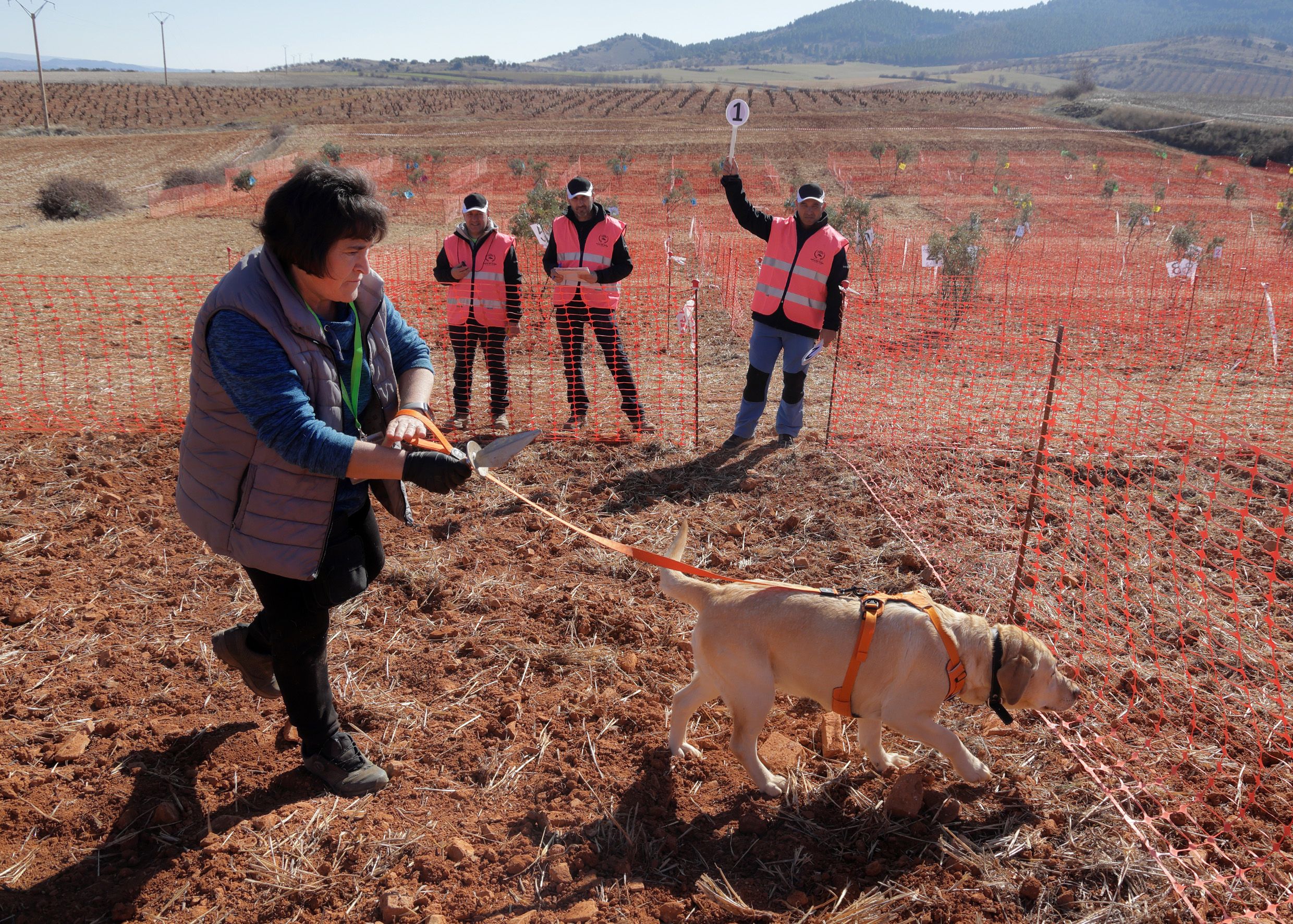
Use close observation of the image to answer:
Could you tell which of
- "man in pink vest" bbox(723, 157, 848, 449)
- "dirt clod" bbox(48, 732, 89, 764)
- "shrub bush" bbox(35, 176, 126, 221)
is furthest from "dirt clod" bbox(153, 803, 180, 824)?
"shrub bush" bbox(35, 176, 126, 221)

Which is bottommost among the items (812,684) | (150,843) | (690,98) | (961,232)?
(150,843)

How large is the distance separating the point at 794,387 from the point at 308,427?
5.09 m

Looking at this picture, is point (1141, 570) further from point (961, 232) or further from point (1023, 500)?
point (961, 232)

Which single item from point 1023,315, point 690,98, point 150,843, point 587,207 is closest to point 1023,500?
point 587,207

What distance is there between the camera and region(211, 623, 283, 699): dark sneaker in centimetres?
313

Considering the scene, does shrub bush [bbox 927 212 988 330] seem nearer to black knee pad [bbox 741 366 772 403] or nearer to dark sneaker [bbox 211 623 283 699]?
black knee pad [bbox 741 366 772 403]

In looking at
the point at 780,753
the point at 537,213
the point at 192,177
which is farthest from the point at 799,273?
the point at 192,177

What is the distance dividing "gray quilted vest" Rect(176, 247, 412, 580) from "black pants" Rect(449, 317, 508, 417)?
4.84 metres

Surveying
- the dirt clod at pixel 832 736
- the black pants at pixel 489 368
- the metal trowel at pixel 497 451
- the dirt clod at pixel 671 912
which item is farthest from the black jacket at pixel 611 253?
the dirt clod at pixel 671 912

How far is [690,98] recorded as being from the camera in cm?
7181

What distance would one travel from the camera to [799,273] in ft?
21.6

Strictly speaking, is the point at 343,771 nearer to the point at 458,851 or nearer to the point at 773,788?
the point at 458,851

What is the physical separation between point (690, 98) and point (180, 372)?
70.3 meters

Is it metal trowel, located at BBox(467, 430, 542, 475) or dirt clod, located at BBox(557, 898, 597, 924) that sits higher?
metal trowel, located at BBox(467, 430, 542, 475)
